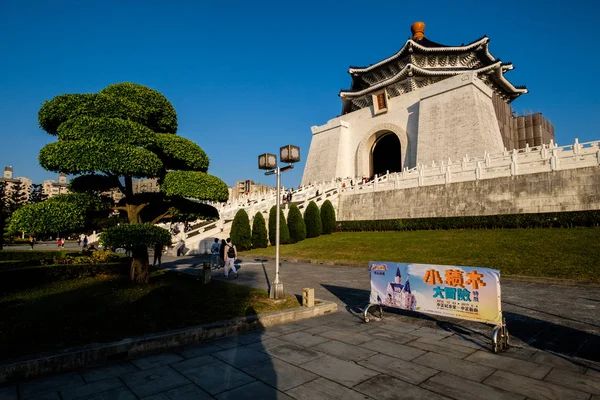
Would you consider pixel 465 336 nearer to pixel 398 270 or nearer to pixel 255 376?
pixel 398 270

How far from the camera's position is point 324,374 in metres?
3.93

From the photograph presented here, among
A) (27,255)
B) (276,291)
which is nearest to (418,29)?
(276,291)

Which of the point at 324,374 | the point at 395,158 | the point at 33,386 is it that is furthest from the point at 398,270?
the point at 395,158

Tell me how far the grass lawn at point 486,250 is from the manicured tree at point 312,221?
130 inches

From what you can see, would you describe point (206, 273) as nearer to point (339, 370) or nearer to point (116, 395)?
point (116, 395)

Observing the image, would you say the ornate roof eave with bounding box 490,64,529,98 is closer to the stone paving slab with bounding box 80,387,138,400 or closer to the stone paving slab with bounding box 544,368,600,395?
the stone paving slab with bounding box 544,368,600,395

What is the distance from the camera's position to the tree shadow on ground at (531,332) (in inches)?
185

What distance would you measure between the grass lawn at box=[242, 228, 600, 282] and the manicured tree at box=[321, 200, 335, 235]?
4037 millimetres

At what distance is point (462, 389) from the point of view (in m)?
3.51

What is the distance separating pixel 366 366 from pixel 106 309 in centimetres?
548

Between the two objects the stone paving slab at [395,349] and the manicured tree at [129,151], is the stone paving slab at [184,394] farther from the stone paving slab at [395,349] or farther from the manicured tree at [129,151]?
the manicured tree at [129,151]

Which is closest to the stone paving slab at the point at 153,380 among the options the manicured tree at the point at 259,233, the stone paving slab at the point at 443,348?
the stone paving slab at the point at 443,348

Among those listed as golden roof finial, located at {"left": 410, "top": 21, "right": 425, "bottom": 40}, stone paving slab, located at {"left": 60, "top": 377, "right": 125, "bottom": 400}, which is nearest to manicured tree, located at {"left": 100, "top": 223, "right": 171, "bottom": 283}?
stone paving slab, located at {"left": 60, "top": 377, "right": 125, "bottom": 400}

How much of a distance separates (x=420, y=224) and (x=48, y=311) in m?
18.8
